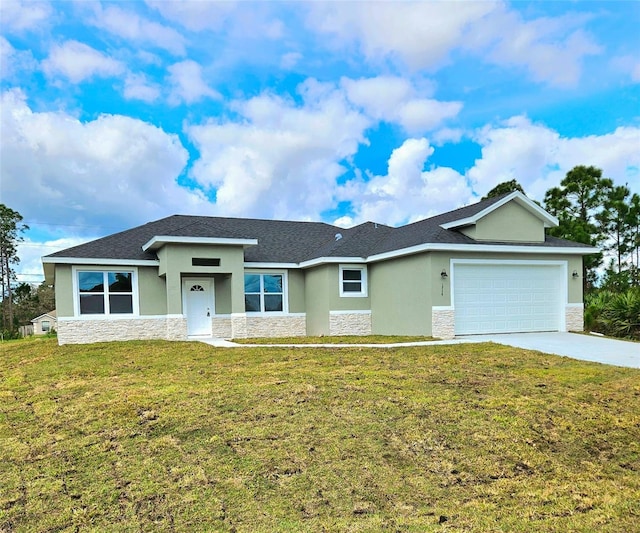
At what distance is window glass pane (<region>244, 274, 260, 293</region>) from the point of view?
61.5 ft

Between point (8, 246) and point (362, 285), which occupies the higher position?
point (8, 246)

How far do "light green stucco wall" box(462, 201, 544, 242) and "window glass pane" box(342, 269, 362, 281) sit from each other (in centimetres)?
448

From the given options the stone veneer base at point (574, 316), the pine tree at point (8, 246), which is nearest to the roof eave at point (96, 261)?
the stone veneer base at point (574, 316)

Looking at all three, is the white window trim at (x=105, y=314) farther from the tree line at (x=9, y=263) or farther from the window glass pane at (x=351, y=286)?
the tree line at (x=9, y=263)

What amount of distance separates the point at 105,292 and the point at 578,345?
51.8 ft

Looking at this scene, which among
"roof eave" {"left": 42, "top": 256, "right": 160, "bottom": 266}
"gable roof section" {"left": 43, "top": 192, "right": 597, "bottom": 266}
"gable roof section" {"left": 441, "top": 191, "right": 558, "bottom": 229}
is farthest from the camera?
"roof eave" {"left": 42, "top": 256, "right": 160, "bottom": 266}

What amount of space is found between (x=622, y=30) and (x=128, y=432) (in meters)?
17.1

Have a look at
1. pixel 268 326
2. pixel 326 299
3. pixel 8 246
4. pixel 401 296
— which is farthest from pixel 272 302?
pixel 8 246

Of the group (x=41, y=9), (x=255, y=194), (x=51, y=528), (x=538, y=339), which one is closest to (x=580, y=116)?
(x=538, y=339)

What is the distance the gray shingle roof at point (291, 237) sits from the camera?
16.2 m

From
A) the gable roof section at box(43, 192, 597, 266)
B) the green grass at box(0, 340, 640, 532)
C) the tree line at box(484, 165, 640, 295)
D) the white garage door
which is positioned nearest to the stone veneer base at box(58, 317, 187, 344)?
the gable roof section at box(43, 192, 597, 266)

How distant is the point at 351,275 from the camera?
18094 mm

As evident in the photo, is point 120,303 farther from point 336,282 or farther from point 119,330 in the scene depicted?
point 336,282

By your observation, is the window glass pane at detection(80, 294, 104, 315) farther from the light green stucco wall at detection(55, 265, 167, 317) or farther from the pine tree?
the pine tree
